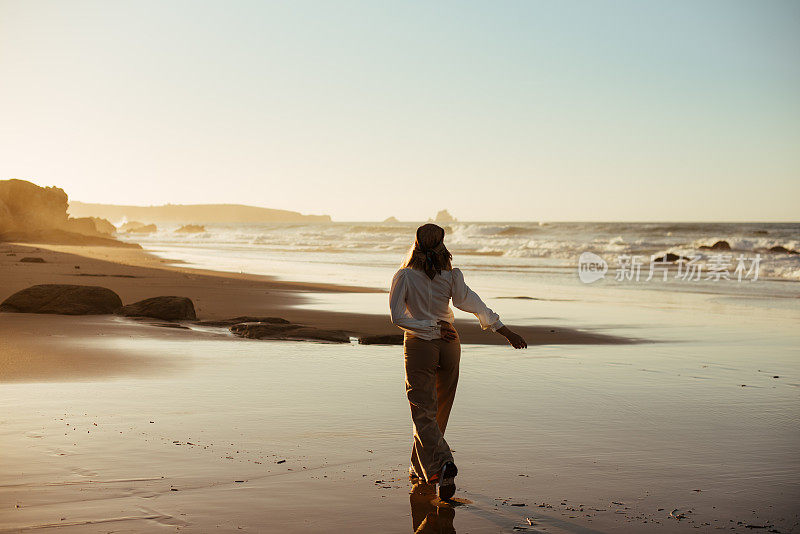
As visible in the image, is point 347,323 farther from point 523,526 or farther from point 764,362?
point 523,526

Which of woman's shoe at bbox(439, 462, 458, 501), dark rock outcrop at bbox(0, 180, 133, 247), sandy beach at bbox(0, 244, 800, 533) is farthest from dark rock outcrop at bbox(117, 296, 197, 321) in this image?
dark rock outcrop at bbox(0, 180, 133, 247)

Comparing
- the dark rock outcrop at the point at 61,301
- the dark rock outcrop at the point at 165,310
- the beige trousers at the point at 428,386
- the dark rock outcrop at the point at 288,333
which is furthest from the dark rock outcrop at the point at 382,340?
the beige trousers at the point at 428,386

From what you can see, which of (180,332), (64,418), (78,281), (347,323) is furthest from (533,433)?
(78,281)

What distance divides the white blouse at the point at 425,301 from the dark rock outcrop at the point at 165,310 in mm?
8720

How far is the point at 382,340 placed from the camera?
11.0 m

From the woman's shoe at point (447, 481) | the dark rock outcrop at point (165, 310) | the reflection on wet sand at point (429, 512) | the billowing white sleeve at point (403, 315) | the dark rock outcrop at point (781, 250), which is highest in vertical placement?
the dark rock outcrop at point (781, 250)

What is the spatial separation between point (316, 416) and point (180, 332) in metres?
5.61

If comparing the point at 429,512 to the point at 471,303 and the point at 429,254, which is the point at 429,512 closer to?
the point at 471,303

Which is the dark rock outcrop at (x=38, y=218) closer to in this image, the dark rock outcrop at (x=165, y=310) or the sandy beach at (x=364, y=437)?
the dark rock outcrop at (x=165, y=310)

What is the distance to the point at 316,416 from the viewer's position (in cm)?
642

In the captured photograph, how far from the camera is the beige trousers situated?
4699 millimetres

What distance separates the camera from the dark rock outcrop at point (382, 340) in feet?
35.8

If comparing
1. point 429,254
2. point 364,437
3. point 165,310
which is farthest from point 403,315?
point 165,310

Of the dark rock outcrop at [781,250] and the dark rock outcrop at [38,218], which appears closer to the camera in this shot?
the dark rock outcrop at [781,250]
